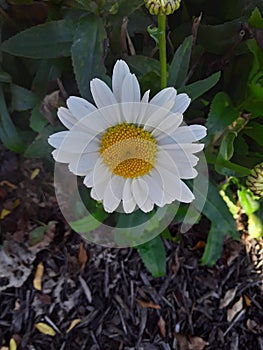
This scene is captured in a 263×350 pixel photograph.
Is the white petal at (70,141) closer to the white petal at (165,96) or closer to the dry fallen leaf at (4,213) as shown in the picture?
the white petal at (165,96)

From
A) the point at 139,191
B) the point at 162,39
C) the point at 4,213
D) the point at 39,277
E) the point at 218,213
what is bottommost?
the point at 39,277

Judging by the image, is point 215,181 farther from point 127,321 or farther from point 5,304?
point 5,304

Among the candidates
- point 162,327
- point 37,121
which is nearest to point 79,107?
point 37,121

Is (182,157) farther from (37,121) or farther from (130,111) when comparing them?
(37,121)

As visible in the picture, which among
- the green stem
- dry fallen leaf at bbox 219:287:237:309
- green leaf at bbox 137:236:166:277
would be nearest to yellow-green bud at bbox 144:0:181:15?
the green stem

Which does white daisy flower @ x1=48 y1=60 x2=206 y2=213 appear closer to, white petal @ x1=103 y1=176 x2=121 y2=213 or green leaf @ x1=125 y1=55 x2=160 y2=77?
white petal @ x1=103 y1=176 x2=121 y2=213

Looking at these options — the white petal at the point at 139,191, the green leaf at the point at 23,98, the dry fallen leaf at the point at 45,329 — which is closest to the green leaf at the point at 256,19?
the white petal at the point at 139,191
